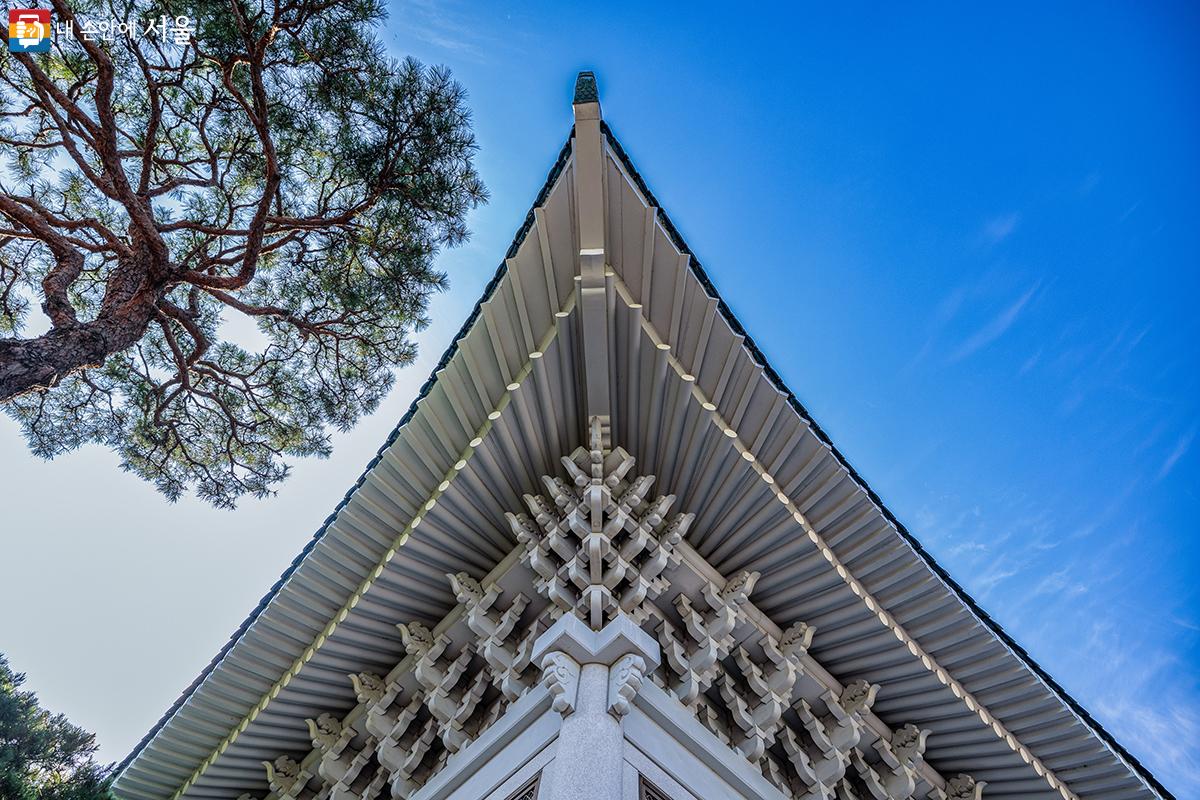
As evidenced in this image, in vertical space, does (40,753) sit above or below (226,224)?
below

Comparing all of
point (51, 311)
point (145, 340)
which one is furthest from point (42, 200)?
point (51, 311)

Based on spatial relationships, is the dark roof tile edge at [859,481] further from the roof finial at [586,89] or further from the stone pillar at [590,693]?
the stone pillar at [590,693]

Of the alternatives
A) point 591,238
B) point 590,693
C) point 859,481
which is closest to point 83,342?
point 591,238

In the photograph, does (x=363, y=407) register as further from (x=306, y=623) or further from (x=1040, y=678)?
A: (x=1040, y=678)

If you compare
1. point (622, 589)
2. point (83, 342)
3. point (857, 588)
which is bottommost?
point (622, 589)

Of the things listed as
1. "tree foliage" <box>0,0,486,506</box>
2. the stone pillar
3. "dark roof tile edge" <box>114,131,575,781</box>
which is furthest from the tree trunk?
the stone pillar

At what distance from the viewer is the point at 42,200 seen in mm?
8125

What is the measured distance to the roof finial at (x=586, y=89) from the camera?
3.96 meters

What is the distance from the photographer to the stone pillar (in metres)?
2.95

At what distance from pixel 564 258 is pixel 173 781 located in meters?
5.91

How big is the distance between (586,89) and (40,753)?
22.3ft

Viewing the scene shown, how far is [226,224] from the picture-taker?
820 cm

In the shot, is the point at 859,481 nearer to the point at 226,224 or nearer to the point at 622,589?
the point at 622,589

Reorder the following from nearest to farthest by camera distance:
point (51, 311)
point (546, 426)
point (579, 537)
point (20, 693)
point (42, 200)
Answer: point (579, 537) < point (546, 426) < point (51, 311) < point (20, 693) < point (42, 200)
